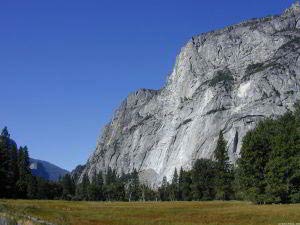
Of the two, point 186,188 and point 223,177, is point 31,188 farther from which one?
point 223,177

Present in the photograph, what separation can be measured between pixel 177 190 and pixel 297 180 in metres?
106

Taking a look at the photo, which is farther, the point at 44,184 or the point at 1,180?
the point at 44,184

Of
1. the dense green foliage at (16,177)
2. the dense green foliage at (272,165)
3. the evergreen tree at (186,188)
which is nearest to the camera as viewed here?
the dense green foliage at (272,165)

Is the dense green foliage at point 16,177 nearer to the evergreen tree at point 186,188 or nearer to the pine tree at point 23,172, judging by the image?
the pine tree at point 23,172

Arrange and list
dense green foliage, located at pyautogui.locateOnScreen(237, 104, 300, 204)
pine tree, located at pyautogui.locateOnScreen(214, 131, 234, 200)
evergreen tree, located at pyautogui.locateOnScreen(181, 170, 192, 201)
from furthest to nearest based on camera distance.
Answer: evergreen tree, located at pyautogui.locateOnScreen(181, 170, 192, 201) < pine tree, located at pyautogui.locateOnScreen(214, 131, 234, 200) < dense green foliage, located at pyautogui.locateOnScreen(237, 104, 300, 204)

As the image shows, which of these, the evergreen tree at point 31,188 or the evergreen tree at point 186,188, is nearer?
the evergreen tree at point 31,188

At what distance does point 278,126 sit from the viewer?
93.8 metres

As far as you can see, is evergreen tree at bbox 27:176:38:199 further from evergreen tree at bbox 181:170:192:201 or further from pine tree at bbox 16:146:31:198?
evergreen tree at bbox 181:170:192:201

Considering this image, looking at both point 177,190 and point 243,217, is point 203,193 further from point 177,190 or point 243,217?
point 243,217

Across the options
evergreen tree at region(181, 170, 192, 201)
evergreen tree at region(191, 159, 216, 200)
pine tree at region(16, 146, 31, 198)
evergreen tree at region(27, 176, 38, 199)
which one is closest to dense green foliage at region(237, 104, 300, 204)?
evergreen tree at region(191, 159, 216, 200)

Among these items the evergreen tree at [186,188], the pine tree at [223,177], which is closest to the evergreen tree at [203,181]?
the evergreen tree at [186,188]

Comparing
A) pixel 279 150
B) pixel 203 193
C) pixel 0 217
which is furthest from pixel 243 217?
pixel 203 193

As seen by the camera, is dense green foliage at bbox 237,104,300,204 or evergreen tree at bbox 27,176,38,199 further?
evergreen tree at bbox 27,176,38,199

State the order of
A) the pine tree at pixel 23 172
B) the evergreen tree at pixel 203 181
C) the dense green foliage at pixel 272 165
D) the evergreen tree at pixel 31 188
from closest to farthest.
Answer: the dense green foliage at pixel 272 165 < the pine tree at pixel 23 172 < the evergreen tree at pixel 203 181 < the evergreen tree at pixel 31 188
